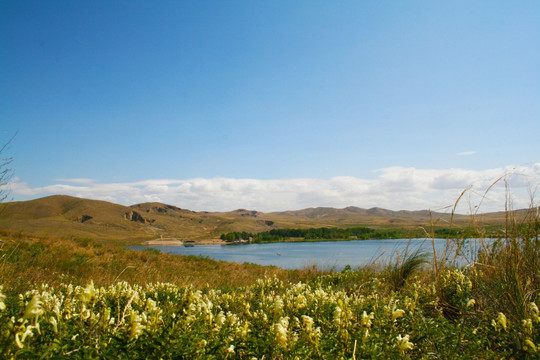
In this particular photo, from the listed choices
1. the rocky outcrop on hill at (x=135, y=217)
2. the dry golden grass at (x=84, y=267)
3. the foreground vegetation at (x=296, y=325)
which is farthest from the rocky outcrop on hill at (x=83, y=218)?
the foreground vegetation at (x=296, y=325)

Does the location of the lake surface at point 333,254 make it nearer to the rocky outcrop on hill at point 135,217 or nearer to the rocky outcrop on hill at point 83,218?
the rocky outcrop on hill at point 83,218

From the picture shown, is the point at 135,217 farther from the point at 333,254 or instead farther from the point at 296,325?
the point at 296,325

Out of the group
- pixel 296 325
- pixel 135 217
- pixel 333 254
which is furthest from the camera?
pixel 135 217

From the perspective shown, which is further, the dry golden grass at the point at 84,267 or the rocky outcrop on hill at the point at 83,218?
the rocky outcrop on hill at the point at 83,218

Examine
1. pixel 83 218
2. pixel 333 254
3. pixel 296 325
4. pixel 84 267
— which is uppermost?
pixel 296 325

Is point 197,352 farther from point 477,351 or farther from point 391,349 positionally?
point 477,351

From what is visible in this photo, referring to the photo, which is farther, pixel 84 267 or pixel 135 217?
pixel 135 217

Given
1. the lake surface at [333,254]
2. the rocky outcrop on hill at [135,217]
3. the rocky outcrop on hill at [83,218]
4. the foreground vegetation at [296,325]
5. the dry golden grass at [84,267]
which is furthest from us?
the rocky outcrop on hill at [135,217]

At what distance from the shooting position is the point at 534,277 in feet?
10.2

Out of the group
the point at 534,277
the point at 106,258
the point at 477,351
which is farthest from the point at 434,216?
the point at 106,258

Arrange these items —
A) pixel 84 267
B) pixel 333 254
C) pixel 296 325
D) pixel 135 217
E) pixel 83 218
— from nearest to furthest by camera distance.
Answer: pixel 296 325 < pixel 84 267 < pixel 333 254 < pixel 83 218 < pixel 135 217

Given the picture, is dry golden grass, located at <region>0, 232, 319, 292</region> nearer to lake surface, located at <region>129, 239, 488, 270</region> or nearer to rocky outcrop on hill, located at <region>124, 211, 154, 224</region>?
lake surface, located at <region>129, 239, 488, 270</region>

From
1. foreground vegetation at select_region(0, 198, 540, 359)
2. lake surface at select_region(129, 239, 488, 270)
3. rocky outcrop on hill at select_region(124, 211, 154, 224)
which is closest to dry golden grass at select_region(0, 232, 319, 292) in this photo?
lake surface at select_region(129, 239, 488, 270)

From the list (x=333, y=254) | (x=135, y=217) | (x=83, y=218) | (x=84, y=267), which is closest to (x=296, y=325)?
(x=84, y=267)
